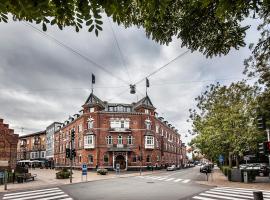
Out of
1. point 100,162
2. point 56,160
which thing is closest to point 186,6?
point 100,162

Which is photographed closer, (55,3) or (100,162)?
(55,3)

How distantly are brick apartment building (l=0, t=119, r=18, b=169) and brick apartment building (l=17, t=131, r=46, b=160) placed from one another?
56.8 m

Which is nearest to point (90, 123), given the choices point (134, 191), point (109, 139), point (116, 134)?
point (109, 139)

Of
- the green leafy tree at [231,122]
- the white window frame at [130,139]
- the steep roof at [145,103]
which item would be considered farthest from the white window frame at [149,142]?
the green leafy tree at [231,122]

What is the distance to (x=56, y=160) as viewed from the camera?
75.9 metres

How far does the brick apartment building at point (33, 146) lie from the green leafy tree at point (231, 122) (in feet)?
225

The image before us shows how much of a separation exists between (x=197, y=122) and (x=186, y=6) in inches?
1119

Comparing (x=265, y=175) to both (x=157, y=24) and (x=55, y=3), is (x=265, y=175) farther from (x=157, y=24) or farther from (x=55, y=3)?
(x=55, y=3)

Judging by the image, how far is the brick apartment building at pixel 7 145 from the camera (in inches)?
1266

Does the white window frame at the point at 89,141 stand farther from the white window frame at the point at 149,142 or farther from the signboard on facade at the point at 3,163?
the signboard on facade at the point at 3,163

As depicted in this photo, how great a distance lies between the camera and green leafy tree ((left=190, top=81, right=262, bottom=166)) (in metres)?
28.0

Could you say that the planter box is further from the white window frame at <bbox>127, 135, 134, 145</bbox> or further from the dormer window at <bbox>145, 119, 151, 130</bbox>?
the dormer window at <bbox>145, 119, 151, 130</bbox>

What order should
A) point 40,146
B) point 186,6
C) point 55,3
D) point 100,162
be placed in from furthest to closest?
point 40,146
point 100,162
point 186,6
point 55,3

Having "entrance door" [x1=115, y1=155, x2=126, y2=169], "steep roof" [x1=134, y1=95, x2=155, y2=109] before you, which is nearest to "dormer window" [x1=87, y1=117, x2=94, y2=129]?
"entrance door" [x1=115, y1=155, x2=126, y2=169]
